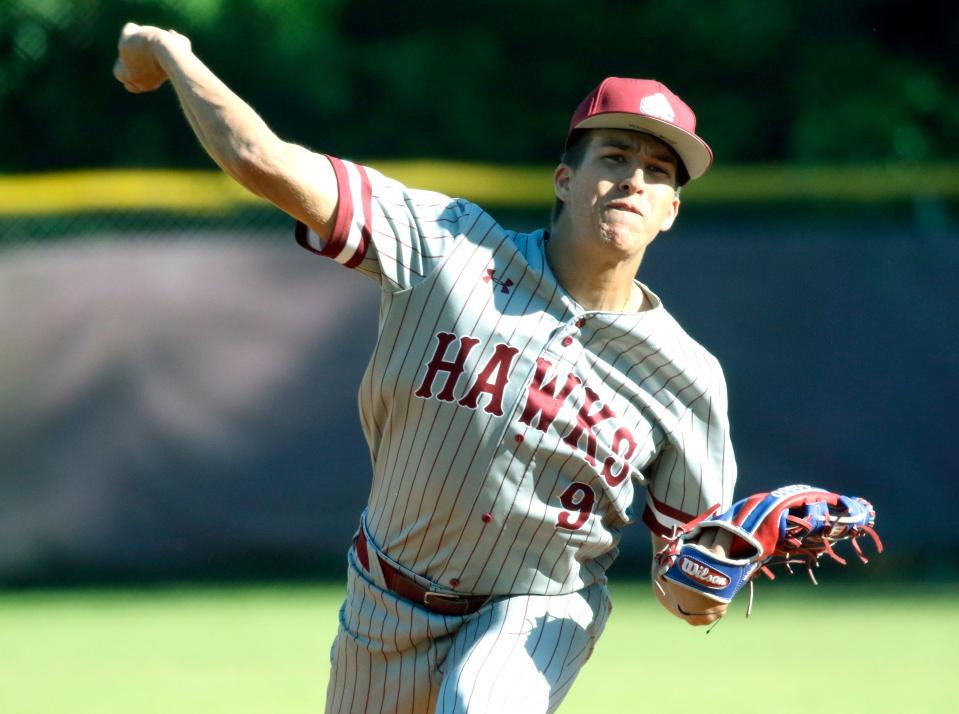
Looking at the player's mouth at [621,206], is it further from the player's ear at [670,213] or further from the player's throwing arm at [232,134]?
the player's throwing arm at [232,134]

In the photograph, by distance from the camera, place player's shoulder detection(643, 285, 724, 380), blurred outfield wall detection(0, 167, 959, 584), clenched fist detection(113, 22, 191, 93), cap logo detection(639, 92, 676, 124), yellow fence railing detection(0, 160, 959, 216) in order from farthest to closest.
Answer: yellow fence railing detection(0, 160, 959, 216) < blurred outfield wall detection(0, 167, 959, 584) < player's shoulder detection(643, 285, 724, 380) < cap logo detection(639, 92, 676, 124) < clenched fist detection(113, 22, 191, 93)

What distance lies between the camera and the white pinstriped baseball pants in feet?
10.6

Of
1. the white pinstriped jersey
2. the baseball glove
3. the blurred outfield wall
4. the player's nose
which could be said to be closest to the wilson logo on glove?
the baseball glove

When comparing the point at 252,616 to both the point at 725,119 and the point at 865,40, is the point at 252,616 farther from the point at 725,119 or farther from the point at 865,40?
the point at 865,40

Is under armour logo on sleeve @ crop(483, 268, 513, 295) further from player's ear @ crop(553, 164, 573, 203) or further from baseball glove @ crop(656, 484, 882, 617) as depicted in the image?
baseball glove @ crop(656, 484, 882, 617)

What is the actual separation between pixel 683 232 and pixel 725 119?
14.0ft

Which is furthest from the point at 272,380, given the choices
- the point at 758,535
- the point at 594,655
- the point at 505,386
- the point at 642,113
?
the point at 758,535

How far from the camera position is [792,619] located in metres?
7.54

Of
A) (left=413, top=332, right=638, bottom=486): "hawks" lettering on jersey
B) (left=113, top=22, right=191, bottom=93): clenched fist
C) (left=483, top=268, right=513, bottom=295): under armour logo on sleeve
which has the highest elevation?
(left=113, top=22, right=191, bottom=93): clenched fist

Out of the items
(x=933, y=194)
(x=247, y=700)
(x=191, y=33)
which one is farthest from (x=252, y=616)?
(x=191, y=33)

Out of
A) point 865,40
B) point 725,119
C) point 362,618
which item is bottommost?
point 362,618

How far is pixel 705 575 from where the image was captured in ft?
10.8

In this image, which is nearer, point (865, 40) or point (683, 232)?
point (683, 232)

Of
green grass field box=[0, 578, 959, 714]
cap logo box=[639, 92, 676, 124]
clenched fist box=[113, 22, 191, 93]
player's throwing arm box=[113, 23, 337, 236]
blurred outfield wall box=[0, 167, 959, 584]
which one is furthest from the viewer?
blurred outfield wall box=[0, 167, 959, 584]
